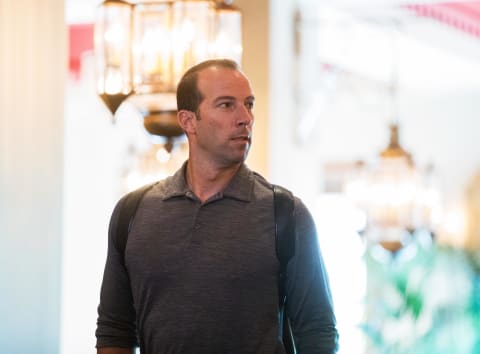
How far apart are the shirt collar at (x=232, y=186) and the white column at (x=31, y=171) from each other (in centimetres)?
53

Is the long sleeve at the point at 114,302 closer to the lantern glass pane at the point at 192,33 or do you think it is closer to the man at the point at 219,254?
the man at the point at 219,254

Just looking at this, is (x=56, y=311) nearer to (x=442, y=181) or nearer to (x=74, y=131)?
(x=74, y=131)

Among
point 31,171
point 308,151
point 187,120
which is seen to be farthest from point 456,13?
point 187,120

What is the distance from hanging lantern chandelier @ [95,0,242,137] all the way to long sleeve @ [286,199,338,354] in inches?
77.9

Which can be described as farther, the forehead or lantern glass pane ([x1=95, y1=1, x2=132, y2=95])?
lantern glass pane ([x1=95, y1=1, x2=132, y2=95])

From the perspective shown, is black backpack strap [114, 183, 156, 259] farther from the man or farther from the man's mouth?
the man's mouth

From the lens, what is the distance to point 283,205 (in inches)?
88.1

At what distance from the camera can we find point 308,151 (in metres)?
6.30

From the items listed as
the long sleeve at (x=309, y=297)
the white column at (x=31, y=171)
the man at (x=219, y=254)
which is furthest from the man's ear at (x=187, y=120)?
the white column at (x=31, y=171)

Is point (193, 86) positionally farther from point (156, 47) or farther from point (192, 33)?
point (156, 47)

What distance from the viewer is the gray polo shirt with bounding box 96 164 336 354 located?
218 centimetres

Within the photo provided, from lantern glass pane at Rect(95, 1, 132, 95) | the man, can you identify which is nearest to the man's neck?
the man

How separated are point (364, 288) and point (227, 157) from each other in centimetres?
987

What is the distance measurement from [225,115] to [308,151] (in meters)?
4.11
